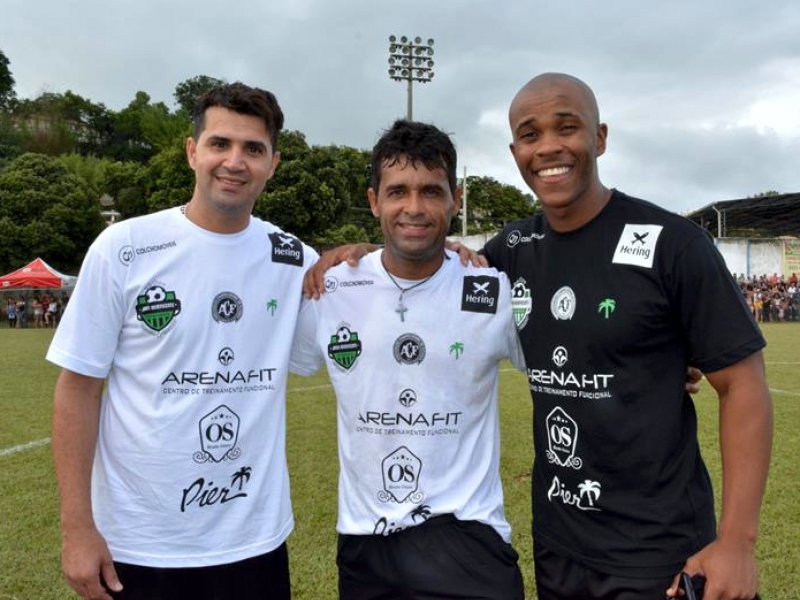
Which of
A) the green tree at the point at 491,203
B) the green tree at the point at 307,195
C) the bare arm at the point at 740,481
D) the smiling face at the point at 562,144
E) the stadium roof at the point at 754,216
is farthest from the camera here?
the green tree at the point at 491,203

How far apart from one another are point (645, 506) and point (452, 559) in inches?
27.9

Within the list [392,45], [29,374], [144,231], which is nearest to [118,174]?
[392,45]

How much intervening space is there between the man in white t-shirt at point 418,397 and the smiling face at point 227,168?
1.56 feet

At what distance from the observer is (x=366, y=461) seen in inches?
100

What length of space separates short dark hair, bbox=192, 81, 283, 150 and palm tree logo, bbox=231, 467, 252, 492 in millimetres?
1275

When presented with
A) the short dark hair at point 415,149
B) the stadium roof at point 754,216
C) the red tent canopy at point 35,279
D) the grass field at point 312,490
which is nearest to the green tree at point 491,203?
the stadium roof at point 754,216

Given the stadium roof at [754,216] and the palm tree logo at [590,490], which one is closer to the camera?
the palm tree logo at [590,490]

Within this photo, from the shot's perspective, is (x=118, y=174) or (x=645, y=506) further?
(x=118, y=174)

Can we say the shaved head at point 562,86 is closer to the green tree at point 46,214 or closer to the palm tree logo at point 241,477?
the palm tree logo at point 241,477

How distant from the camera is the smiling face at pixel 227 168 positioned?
2.54 meters

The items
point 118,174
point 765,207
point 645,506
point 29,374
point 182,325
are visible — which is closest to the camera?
point 645,506

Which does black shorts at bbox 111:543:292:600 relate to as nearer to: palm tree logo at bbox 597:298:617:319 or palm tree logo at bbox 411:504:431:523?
palm tree logo at bbox 411:504:431:523

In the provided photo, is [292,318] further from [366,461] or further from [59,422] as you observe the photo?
[59,422]

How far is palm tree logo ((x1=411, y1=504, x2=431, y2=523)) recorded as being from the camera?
249 cm
